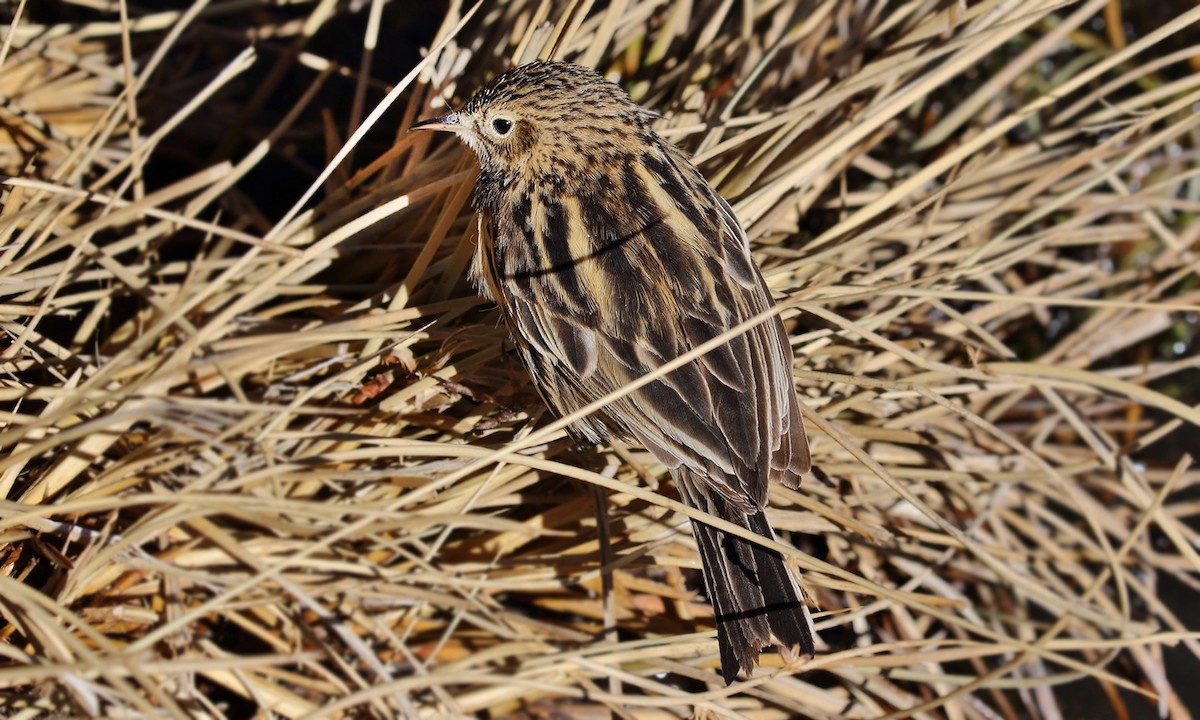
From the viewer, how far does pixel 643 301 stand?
2.44 meters

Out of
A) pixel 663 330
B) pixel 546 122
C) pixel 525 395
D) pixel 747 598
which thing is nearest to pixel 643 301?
pixel 663 330

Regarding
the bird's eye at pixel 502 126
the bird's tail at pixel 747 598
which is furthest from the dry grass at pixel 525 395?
the bird's eye at pixel 502 126

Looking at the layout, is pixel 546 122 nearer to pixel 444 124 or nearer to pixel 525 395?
pixel 444 124

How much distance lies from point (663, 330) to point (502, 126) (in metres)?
0.73

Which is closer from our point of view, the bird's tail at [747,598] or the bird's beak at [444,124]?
the bird's tail at [747,598]

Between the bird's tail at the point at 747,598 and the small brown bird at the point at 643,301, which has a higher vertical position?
the small brown bird at the point at 643,301

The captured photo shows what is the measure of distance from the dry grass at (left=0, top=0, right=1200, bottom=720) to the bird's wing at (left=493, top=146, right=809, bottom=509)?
22cm

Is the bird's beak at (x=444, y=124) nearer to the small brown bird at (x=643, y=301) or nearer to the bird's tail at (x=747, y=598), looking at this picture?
the small brown bird at (x=643, y=301)

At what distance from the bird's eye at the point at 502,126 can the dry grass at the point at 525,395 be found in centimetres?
23

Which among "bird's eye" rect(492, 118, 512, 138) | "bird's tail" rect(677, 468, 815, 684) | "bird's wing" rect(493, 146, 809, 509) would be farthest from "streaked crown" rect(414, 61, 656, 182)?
"bird's tail" rect(677, 468, 815, 684)

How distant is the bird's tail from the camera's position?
233cm

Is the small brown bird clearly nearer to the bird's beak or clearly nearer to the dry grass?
the bird's beak

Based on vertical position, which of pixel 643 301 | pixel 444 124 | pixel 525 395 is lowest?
pixel 525 395

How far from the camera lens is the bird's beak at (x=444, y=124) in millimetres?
2680
